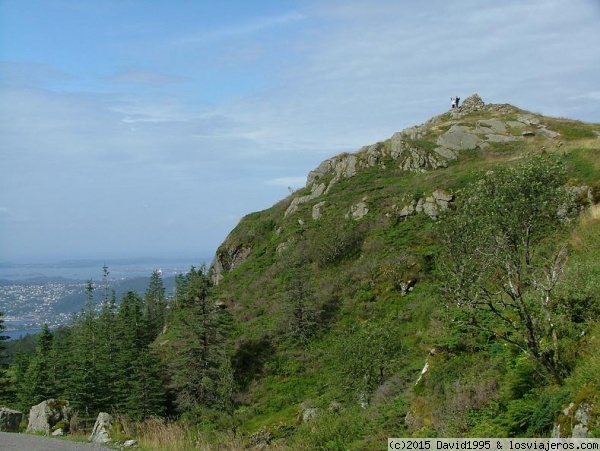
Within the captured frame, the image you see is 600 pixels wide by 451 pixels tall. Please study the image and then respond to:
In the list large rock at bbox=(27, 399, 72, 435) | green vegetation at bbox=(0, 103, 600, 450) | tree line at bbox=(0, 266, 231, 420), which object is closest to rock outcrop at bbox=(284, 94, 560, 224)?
green vegetation at bbox=(0, 103, 600, 450)

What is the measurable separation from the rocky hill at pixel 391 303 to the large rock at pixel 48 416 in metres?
9.12

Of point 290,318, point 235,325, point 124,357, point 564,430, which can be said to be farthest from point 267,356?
point 564,430

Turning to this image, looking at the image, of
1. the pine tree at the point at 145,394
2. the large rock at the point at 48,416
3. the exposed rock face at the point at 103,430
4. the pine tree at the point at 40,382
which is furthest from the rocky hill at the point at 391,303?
the pine tree at the point at 40,382

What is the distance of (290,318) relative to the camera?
109 feet

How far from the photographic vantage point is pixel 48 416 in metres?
24.2

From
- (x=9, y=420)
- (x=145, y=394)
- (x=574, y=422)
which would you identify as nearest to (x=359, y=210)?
(x=145, y=394)

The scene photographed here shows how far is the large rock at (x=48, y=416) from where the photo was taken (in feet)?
75.8

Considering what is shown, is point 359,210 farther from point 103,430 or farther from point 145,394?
point 103,430

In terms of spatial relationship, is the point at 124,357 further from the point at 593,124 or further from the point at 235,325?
the point at 593,124

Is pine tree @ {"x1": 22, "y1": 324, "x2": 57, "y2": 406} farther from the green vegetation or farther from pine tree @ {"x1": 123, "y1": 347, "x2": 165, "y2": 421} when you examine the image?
pine tree @ {"x1": 123, "y1": 347, "x2": 165, "y2": 421}

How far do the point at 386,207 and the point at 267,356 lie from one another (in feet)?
51.0

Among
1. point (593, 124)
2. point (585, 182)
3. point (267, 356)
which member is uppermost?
point (593, 124)

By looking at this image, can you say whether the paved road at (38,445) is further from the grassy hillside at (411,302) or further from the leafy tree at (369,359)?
the leafy tree at (369,359)

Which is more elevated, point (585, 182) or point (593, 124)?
point (593, 124)
